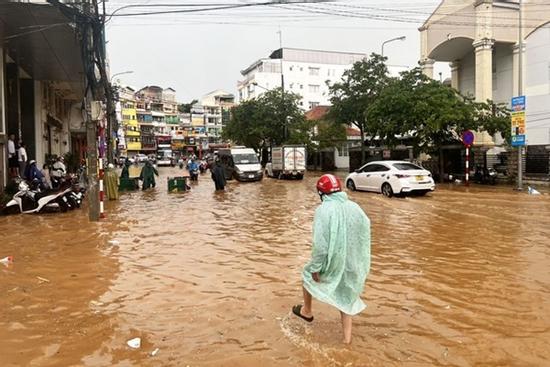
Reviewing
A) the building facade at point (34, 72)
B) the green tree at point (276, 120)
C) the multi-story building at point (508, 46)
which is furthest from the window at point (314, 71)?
the building facade at point (34, 72)

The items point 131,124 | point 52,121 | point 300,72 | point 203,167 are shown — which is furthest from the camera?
point 131,124

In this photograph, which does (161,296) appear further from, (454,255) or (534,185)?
(534,185)

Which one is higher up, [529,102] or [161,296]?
[529,102]

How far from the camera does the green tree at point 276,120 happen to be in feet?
154

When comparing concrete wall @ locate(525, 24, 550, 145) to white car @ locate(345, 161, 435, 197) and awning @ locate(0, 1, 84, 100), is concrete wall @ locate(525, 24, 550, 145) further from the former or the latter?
awning @ locate(0, 1, 84, 100)

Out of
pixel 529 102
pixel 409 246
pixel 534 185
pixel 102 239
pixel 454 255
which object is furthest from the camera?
pixel 529 102

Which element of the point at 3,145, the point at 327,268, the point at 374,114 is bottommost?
the point at 327,268

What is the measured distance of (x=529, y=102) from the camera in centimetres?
3067

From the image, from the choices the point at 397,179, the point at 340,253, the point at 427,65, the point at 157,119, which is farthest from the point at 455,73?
the point at 157,119

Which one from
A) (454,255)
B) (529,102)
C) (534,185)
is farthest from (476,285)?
(529,102)

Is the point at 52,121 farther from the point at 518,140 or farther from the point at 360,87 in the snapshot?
the point at 518,140

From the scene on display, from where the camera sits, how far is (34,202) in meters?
14.5

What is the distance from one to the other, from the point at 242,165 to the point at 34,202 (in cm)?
1778

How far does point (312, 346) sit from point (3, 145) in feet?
47.4
